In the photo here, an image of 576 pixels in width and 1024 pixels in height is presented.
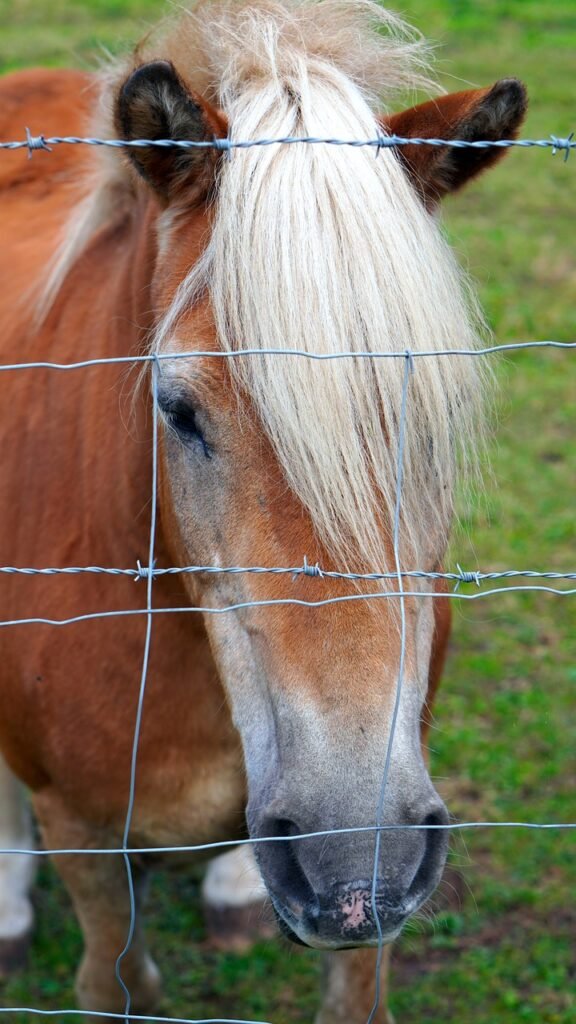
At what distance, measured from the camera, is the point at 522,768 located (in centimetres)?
377

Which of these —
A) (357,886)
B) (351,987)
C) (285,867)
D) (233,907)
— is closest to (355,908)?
(357,886)

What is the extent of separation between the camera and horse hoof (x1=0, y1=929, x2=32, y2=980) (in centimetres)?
320

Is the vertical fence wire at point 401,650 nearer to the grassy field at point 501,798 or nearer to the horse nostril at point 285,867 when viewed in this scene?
the horse nostril at point 285,867

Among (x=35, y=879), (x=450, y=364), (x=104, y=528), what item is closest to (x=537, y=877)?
(x=35, y=879)

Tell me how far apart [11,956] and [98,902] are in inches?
30.8

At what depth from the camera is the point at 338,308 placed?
177 cm

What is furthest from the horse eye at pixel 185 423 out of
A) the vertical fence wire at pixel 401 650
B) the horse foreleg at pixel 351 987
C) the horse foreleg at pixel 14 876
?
the horse foreleg at pixel 14 876

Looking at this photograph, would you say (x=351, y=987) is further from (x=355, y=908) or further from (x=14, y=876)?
(x=14, y=876)

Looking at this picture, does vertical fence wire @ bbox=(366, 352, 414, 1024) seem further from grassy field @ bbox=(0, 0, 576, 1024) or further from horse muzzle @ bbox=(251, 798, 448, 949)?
grassy field @ bbox=(0, 0, 576, 1024)

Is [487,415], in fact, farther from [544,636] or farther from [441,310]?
[544,636]

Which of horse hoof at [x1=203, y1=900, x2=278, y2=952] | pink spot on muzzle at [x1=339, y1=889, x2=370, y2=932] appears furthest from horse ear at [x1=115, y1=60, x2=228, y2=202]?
horse hoof at [x1=203, y1=900, x2=278, y2=952]

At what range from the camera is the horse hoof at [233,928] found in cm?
324

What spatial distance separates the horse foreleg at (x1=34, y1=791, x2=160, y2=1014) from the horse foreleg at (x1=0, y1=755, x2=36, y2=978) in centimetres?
48

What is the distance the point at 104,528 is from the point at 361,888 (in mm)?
1126
